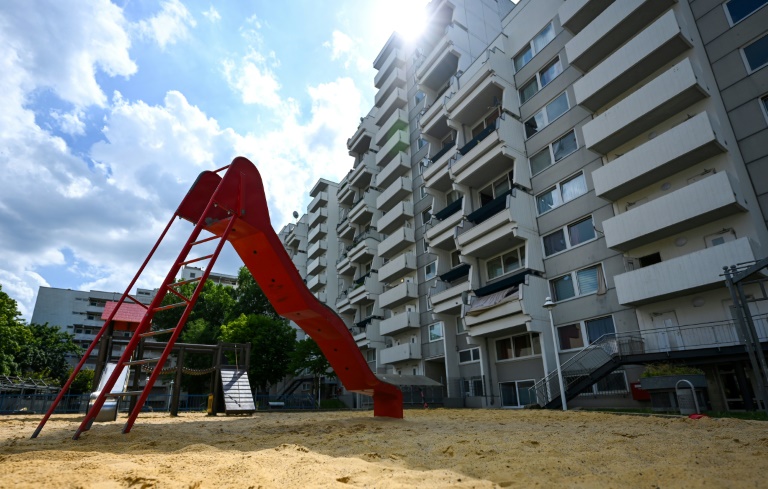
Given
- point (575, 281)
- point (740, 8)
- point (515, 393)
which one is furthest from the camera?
point (515, 393)

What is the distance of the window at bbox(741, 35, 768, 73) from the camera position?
1703 cm

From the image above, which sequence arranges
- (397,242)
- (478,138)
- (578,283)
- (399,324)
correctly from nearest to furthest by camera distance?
(578,283)
(478,138)
(399,324)
(397,242)

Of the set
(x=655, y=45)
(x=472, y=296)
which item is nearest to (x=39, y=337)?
(x=472, y=296)

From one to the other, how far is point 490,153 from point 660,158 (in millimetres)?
10507

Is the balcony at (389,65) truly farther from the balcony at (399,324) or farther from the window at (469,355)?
the window at (469,355)

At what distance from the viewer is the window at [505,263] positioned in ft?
84.5

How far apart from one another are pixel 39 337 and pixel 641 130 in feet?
233

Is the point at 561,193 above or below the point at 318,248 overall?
below

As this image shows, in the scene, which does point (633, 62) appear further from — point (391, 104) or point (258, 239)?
point (391, 104)

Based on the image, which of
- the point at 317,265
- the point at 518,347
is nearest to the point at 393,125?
the point at 317,265

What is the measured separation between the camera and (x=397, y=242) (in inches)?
1455

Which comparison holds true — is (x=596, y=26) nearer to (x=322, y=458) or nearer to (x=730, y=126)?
(x=730, y=126)

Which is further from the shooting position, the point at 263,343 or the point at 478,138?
the point at 263,343

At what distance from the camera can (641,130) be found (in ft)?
65.1
